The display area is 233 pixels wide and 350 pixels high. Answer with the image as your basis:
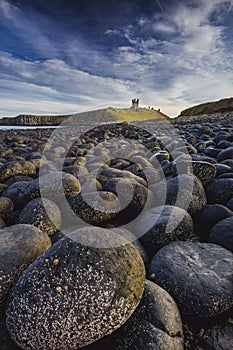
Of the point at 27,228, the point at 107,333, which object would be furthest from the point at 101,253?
the point at 27,228

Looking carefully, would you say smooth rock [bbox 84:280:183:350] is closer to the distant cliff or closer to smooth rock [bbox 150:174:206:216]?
smooth rock [bbox 150:174:206:216]

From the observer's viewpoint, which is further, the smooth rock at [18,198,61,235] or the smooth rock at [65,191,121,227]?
the smooth rock at [65,191,121,227]

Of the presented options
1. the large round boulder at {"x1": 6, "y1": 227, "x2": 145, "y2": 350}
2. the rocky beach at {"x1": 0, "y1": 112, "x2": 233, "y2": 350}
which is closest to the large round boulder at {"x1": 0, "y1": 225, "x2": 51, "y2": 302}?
the rocky beach at {"x1": 0, "y1": 112, "x2": 233, "y2": 350}

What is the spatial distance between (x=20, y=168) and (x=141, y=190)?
7.31 feet

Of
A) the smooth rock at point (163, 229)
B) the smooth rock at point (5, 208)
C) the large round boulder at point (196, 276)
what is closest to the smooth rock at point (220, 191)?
the smooth rock at point (163, 229)

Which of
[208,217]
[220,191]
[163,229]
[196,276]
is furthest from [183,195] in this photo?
[196,276]

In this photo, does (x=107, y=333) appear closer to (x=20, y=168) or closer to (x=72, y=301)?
(x=72, y=301)

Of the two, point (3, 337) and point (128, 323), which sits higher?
point (128, 323)

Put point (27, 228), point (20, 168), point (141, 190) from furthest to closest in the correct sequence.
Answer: point (20, 168) → point (141, 190) → point (27, 228)

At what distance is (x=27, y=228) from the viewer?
1.87 meters

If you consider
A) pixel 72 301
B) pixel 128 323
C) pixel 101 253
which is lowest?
pixel 128 323

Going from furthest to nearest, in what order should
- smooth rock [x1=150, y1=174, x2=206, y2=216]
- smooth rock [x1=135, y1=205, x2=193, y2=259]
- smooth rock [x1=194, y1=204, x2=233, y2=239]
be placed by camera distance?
1. smooth rock [x1=150, y1=174, x2=206, y2=216]
2. smooth rock [x1=194, y1=204, x2=233, y2=239]
3. smooth rock [x1=135, y1=205, x2=193, y2=259]

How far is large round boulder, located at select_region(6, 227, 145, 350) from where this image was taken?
1.22 metres

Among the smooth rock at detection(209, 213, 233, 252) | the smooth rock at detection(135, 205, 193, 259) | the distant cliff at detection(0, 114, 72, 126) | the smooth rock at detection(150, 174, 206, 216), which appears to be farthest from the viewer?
the distant cliff at detection(0, 114, 72, 126)
